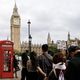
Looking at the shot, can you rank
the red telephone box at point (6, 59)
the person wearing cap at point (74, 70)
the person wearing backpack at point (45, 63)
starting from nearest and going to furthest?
the person wearing cap at point (74, 70)
the person wearing backpack at point (45, 63)
the red telephone box at point (6, 59)

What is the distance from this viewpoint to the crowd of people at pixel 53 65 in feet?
19.5

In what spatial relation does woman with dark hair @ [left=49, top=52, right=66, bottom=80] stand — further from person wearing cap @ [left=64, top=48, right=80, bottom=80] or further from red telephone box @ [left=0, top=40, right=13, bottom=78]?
red telephone box @ [left=0, top=40, right=13, bottom=78]

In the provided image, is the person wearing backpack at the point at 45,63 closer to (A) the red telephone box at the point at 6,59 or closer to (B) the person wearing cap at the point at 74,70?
(B) the person wearing cap at the point at 74,70

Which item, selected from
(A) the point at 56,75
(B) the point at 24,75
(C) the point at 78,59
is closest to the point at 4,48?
(B) the point at 24,75

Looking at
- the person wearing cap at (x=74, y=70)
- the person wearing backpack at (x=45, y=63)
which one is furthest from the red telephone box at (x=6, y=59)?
the person wearing cap at (x=74, y=70)

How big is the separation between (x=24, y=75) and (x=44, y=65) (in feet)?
9.66

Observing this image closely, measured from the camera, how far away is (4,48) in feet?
85.3

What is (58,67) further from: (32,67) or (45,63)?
Answer: (32,67)

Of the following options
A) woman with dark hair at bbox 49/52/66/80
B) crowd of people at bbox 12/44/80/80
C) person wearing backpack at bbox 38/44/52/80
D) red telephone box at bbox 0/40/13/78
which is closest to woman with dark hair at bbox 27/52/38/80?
crowd of people at bbox 12/44/80/80

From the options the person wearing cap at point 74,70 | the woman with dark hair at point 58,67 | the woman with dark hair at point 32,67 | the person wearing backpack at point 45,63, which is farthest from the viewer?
the woman with dark hair at point 32,67

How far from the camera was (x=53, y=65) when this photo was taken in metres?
9.05

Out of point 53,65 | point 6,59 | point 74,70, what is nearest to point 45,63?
point 53,65

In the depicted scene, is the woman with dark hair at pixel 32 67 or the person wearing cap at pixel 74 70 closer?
the person wearing cap at pixel 74 70

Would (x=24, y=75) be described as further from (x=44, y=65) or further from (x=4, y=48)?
(x=4, y=48)
